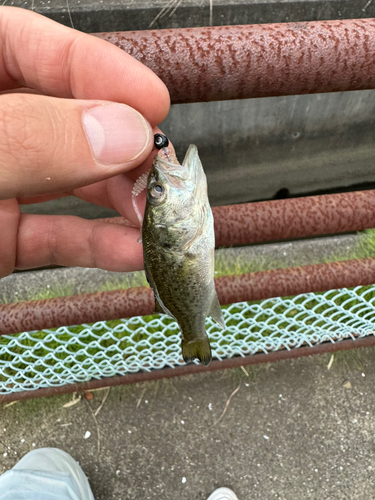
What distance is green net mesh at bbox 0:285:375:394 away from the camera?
94.3 inches

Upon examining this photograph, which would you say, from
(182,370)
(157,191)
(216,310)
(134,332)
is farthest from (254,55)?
(134,332)

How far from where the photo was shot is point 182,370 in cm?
235

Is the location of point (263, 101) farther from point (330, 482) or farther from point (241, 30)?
point (330, 482)

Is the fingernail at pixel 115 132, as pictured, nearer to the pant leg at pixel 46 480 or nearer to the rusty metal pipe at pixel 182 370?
the rusty metal pipe at pixel 182 370

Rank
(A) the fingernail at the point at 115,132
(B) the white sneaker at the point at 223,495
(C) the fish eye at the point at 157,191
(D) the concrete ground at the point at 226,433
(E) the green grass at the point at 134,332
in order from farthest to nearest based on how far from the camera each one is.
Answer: (E) the green grass at the point at 134,332, (D) the concrete ground at the point at 226,433, (B) the white sneaker at the point at 223,495, (C) the fish eye at the point at 157,191, (A) the fingernail at the point at 115,132

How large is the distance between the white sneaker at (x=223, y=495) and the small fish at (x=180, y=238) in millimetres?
1396

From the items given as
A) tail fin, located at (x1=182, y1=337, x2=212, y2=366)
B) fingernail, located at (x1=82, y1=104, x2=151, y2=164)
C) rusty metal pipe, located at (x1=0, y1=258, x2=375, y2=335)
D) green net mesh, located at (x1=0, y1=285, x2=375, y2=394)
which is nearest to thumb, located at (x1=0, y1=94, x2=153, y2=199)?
fingernail, located at (x1=82, y1=104, x2=151, y2=164)

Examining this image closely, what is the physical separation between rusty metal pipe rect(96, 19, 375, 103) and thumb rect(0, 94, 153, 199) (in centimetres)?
19

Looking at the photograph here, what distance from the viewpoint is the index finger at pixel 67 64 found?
46.2 inches

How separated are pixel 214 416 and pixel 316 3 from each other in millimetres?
3227

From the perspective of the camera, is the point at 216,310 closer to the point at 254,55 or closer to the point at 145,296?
the point at 145,296

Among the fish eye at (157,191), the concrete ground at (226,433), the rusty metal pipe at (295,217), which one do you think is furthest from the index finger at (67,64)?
the concrete ground at (226,433)

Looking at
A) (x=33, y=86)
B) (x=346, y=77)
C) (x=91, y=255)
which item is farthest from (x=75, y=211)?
(x=346, y=77)

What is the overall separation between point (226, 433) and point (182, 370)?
1.86 feet
